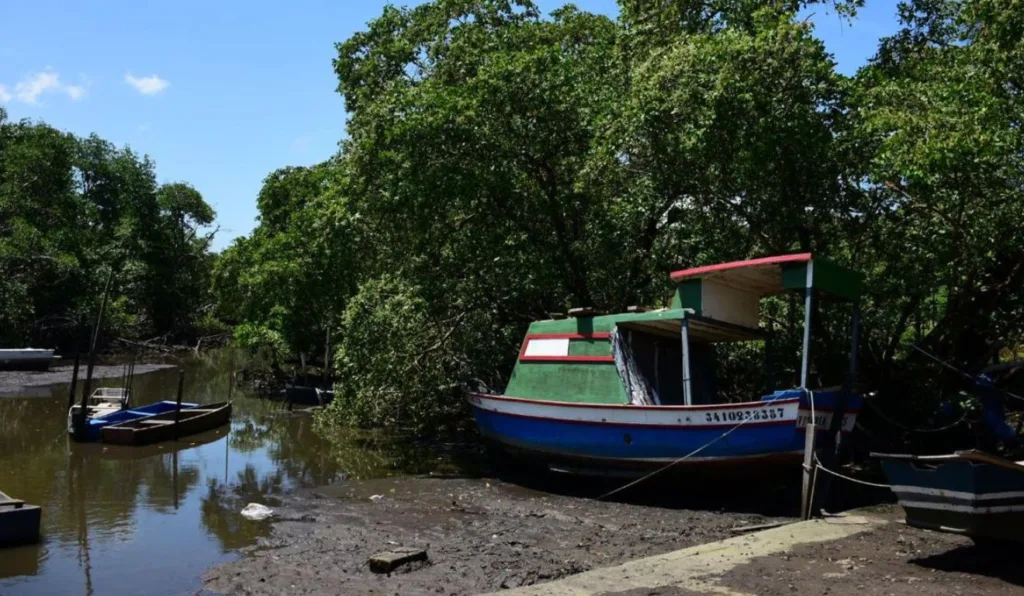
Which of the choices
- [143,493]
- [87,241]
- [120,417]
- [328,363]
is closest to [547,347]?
→ [143,493]

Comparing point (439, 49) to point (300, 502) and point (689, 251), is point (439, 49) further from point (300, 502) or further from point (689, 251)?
point (300, 502)

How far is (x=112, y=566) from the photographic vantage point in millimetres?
11312

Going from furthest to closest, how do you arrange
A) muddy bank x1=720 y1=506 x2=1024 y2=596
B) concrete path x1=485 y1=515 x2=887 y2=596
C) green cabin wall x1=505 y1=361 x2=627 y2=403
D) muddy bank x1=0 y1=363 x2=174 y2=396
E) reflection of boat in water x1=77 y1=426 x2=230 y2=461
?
muddy bank x1=0 y1=363 x2=174 y2=396 < reflection of boat in water x1=77 y1=426 x2=230 y2=461 < green cabin wall x1=505 y1=361 x2=627 y2=403 < concrete path x1=485 y1=515 x2=887 y2=596 < muddy bank x1=720 y1=506 x2=1024 y2=596

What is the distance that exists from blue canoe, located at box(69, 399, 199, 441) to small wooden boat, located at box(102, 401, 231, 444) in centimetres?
39

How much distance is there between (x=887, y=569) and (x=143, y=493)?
1293 cm

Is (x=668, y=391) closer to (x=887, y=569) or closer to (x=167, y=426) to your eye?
(x=887, y=569)

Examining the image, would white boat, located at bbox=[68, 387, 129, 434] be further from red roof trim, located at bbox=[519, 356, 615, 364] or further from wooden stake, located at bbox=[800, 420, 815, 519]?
wooden stake, located at bbox=[800, 420, 815, 519]

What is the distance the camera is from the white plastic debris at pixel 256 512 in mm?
13844

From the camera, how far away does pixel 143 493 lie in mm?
16203

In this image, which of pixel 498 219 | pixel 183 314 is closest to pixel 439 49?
pixel 498 219

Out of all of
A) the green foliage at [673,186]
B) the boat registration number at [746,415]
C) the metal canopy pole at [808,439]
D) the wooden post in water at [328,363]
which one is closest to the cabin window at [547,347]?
the green foliage at [673,186]

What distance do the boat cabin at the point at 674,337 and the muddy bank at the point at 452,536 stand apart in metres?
1.96

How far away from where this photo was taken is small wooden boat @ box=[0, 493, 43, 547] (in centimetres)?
1148

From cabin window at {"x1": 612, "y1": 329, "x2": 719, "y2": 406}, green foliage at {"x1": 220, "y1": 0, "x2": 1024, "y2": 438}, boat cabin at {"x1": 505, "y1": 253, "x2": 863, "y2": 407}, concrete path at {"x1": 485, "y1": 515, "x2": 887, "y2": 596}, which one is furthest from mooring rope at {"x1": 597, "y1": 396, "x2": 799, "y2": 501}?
green foliage at {"x1": 220, "y1": 0, "x2": 1024, "y2": 438}
